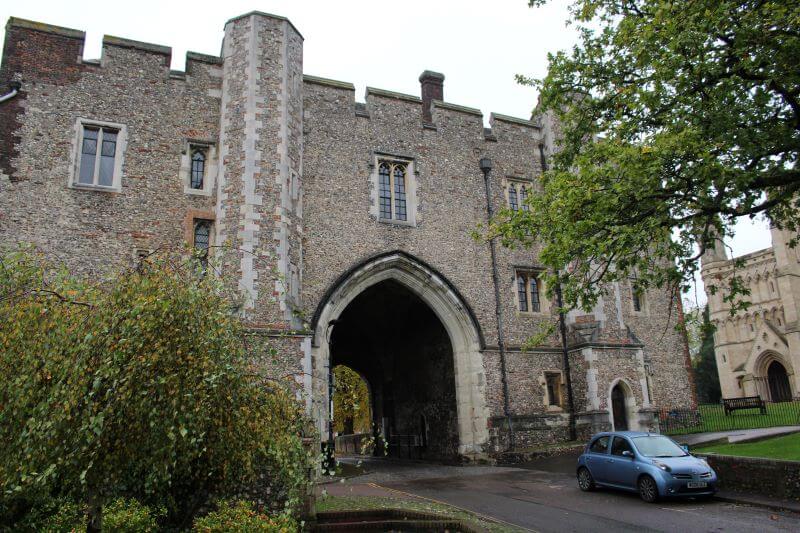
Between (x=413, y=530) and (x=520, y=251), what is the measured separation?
1265 cm

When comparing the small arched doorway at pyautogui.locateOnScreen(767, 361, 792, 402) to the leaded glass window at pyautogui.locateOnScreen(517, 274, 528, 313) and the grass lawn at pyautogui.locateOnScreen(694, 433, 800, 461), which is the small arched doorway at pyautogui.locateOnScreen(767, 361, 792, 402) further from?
the leaded glass window at pyautogui.locateOnScreen(517, 274, 528, 313)

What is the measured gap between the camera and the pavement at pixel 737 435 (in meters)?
15.3

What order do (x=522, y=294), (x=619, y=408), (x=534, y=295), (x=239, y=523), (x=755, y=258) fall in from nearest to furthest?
1. (x=239, y=523)
2. (x=619, y=408)
3. (x=522, y=294)
4. (x=534, y=295)
5. (x=755, y=258)

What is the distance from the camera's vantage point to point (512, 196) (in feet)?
65.3

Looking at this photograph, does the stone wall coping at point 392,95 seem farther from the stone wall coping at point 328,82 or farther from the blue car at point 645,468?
the blue car at point 645,468

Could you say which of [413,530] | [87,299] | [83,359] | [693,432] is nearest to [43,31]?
[87,299]

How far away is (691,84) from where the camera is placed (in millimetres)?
8828

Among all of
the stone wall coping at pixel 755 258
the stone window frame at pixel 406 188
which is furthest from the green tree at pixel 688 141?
the stone wall coping at pixel 755 258

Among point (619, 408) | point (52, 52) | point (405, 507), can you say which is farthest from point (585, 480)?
point (52, 52)

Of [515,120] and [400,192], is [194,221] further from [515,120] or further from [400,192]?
[515,120]

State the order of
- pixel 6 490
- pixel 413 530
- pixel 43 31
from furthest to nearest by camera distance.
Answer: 1. pixel 43 31
2. pixel 413 530
3. pixel 6 490

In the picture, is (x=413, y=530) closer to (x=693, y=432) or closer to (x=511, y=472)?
(x=511, y=472)

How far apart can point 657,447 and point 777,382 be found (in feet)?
143

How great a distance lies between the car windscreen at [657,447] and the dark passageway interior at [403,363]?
834 centimetres
